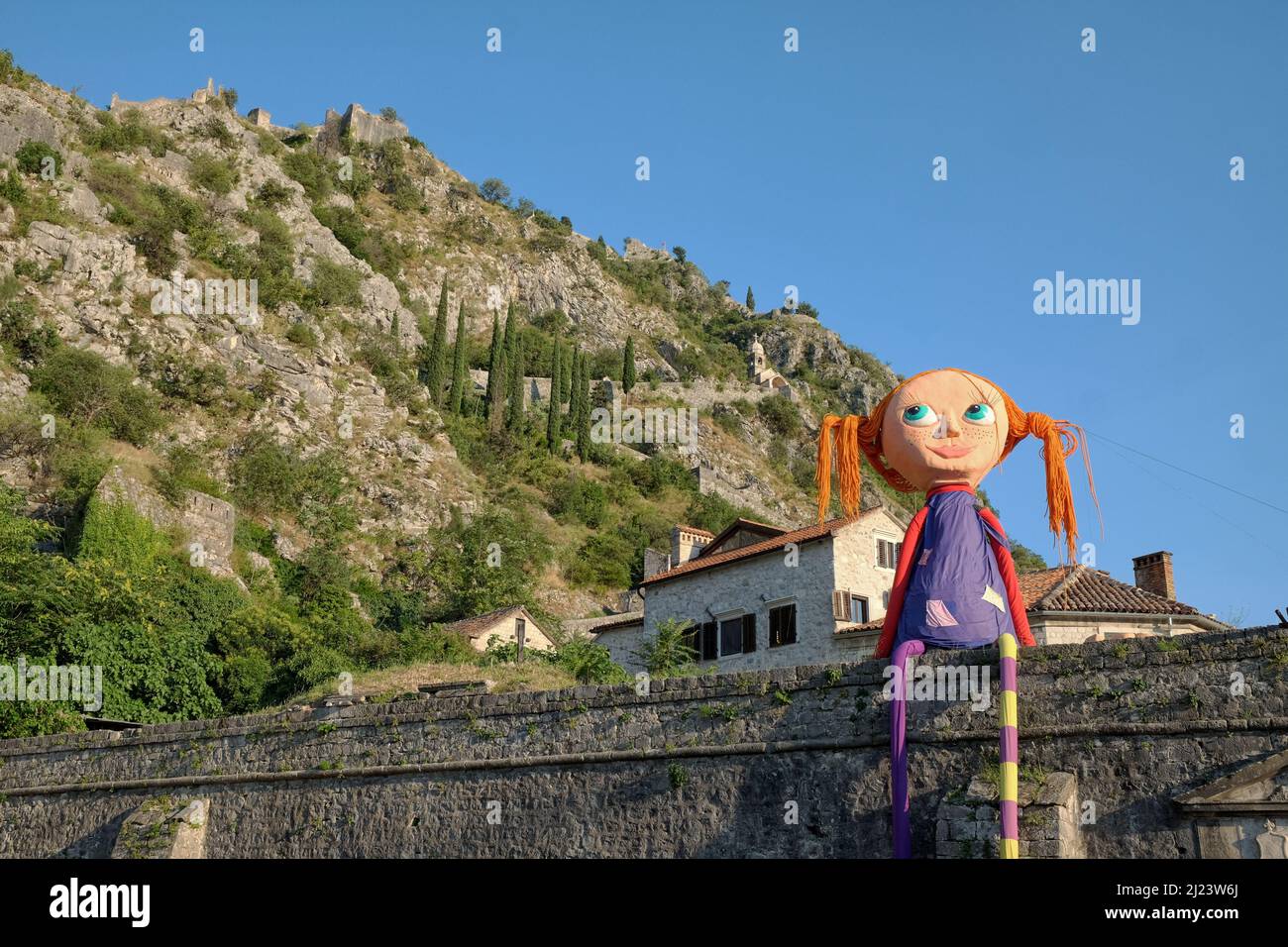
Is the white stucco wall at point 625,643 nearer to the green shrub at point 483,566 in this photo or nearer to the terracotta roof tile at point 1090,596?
the green shrub at point 483,566

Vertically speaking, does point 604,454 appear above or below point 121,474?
above

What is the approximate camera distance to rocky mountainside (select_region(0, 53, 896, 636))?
4884 centimetres

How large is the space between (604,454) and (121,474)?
4015 cm

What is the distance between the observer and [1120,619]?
82.7 feet

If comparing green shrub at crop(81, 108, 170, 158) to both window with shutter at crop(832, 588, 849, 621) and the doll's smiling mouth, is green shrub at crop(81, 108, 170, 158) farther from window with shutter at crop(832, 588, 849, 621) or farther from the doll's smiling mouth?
the doll's smiling mouth

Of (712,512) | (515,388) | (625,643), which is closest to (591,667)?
(625,643)

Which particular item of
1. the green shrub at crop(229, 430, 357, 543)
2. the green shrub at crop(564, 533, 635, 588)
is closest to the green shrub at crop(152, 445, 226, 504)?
the green shrub at crop(229, 430, 357, 543)

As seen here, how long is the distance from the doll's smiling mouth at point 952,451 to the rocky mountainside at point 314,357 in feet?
114

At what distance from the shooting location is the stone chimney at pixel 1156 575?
27984 mm

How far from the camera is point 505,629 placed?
39.2 metres

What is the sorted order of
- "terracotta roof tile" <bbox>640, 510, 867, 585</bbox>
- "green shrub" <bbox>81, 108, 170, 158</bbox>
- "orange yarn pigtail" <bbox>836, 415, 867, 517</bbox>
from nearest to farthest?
1. "orange yarn pigtail" <bbox>836, 415, 867, 517</bbox>
2. "terracotta roof tile" <bbox>640, 510, 867, 585</bbox>
3. "green shrub" <bbox>81, 108, 170, 158</bbox>

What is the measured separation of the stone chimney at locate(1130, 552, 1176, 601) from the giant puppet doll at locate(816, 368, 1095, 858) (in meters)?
14.0

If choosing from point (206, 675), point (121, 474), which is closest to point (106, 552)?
point (121, 474)
